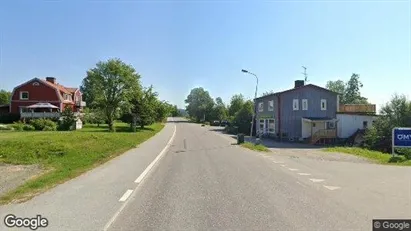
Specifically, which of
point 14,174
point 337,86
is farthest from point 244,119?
point 337,86

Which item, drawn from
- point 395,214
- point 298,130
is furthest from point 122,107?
point 395,214

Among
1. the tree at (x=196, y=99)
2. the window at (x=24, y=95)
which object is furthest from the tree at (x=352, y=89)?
the window at (x=24, y=95)

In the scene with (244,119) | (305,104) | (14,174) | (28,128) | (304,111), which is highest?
(305,104)

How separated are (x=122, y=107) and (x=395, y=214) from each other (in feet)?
165

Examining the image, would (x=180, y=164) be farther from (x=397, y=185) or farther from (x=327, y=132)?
(x=327, y=132)

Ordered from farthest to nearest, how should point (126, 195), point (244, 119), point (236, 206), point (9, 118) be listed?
point (9, 118)
point (244, 119)
point (126, 195)
point (236, 206)

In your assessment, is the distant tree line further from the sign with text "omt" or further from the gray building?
the sign with text "omt"

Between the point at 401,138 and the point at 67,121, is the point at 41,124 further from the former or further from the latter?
the point at 401,138

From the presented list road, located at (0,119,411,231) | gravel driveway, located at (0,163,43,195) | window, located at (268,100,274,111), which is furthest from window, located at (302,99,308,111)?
gravel driveway, located at (0,163,43,195)

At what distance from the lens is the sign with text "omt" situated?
74.7ft

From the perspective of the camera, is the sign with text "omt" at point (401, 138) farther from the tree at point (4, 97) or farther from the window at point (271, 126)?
the tree at point (4, 97)

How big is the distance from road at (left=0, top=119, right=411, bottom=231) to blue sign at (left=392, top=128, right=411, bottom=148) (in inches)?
402

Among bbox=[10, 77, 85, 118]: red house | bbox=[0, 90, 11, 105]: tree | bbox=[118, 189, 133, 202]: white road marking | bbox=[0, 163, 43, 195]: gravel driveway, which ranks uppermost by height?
bbox=[0, 90, 11, 105]: tree

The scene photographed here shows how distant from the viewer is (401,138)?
22.9 m
